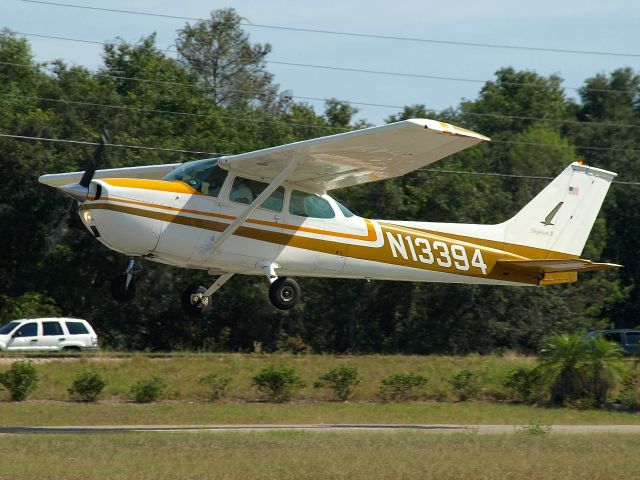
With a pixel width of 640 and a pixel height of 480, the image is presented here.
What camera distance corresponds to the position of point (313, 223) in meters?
18.9

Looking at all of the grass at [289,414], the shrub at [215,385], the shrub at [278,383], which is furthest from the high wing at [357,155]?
the shrub at [215,385]

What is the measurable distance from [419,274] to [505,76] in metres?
54.3

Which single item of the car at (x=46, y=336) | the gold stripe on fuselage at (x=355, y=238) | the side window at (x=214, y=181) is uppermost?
the side window at (x=214, y=181)

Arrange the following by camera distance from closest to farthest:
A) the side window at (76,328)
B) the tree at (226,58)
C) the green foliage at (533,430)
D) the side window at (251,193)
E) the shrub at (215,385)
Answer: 1. the green foliage at (533,430)
2. the side window at (251,193)
3. the shrub at (215,385)
4. the side window at (76,328)
5. the tree at (226,58)

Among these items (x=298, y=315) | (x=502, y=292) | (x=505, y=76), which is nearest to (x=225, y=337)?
(x=298, y=315)

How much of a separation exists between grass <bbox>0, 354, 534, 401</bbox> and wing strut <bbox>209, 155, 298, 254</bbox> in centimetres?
598

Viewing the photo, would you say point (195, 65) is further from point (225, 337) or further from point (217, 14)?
point (225, 337)

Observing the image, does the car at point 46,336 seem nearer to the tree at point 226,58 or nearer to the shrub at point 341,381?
the shrub at point 341,381

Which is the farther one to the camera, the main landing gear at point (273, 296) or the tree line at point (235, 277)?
the tree line at point (235, 277)

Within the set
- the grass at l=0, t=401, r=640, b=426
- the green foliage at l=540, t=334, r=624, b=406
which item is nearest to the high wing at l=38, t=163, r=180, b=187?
the grass at l=0, t=401, r=640, b=426

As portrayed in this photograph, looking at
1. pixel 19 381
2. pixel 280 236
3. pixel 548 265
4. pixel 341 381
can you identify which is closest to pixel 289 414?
pixel 341 381

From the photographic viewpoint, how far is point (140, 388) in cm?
2231

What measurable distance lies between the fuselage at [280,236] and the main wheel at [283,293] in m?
0.20

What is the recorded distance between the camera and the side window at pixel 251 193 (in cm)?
1819
